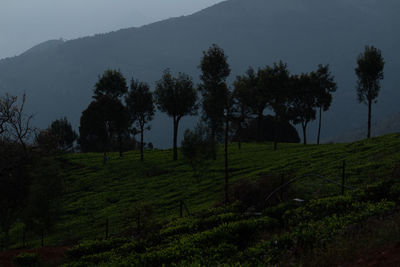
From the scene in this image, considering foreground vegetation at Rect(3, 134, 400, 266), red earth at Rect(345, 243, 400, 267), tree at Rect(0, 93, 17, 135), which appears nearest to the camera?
red earth at Rect(345, 243, 400, 267)

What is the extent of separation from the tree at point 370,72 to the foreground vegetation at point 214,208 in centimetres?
2794

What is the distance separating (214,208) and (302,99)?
6234cm

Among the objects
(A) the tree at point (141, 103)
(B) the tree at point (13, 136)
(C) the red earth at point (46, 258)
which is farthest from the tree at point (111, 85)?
(B) the tree at point (13, 136)

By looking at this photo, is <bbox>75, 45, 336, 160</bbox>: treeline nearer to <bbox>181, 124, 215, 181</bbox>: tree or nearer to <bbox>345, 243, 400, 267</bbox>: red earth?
<bbox>181, 124, 215, 181</bbox>: tree

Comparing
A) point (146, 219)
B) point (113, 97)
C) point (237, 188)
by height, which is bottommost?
point (146, 219)

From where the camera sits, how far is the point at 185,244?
1634 cm

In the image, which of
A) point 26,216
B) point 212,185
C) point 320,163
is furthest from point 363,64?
point 26,216

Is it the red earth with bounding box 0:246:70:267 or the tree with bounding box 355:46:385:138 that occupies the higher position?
the tree with bounding box 355:46:385:138

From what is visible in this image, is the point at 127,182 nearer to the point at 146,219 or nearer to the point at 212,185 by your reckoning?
the point at 212,185

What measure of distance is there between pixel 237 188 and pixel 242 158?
3120 cm

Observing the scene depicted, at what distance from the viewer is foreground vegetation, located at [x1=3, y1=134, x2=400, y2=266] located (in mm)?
15258

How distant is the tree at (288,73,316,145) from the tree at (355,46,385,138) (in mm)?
11209

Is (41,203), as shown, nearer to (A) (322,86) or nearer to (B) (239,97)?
(B) (239,97)

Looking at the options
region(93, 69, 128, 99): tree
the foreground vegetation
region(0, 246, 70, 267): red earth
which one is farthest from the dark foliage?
region(0, 246, 70, 267): red earth
